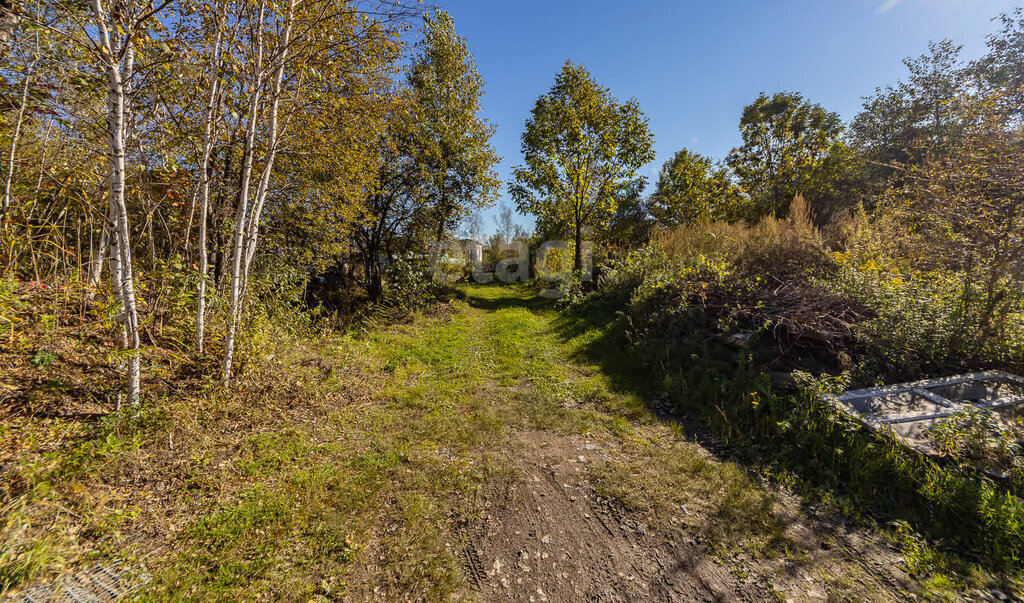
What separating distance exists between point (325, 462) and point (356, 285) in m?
6.91

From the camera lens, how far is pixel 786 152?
61.8 feet

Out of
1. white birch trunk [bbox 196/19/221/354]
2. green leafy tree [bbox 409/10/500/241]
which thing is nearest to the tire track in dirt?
white birch trunk [bbox 196/19/221/354]

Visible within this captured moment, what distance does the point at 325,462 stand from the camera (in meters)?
2.85

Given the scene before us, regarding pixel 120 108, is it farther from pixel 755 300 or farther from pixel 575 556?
pixel 755 300

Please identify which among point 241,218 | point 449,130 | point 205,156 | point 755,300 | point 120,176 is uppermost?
point 449,130

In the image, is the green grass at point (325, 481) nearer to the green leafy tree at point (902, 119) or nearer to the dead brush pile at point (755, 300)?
the dead brush pile at point (755, 300)

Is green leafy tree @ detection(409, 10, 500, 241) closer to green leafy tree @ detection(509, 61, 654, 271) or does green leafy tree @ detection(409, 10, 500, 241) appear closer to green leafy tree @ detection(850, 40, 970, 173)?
green leafy tree @ detection(509, 61, 654, 271)

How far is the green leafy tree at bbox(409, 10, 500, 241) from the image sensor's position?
8.91m

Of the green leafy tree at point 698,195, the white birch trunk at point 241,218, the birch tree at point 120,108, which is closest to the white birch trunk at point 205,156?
the white birch trunk at point 241,218

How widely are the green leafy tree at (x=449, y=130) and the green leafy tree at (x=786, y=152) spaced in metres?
15.7

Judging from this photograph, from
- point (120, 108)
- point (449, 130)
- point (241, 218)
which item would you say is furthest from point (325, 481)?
point (449, 130)

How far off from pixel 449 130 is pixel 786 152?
20689 mm

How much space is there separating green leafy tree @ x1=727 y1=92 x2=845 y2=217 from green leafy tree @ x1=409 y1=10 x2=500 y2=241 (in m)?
15.7

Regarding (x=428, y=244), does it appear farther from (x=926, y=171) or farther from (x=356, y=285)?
(x=926, y=171)
